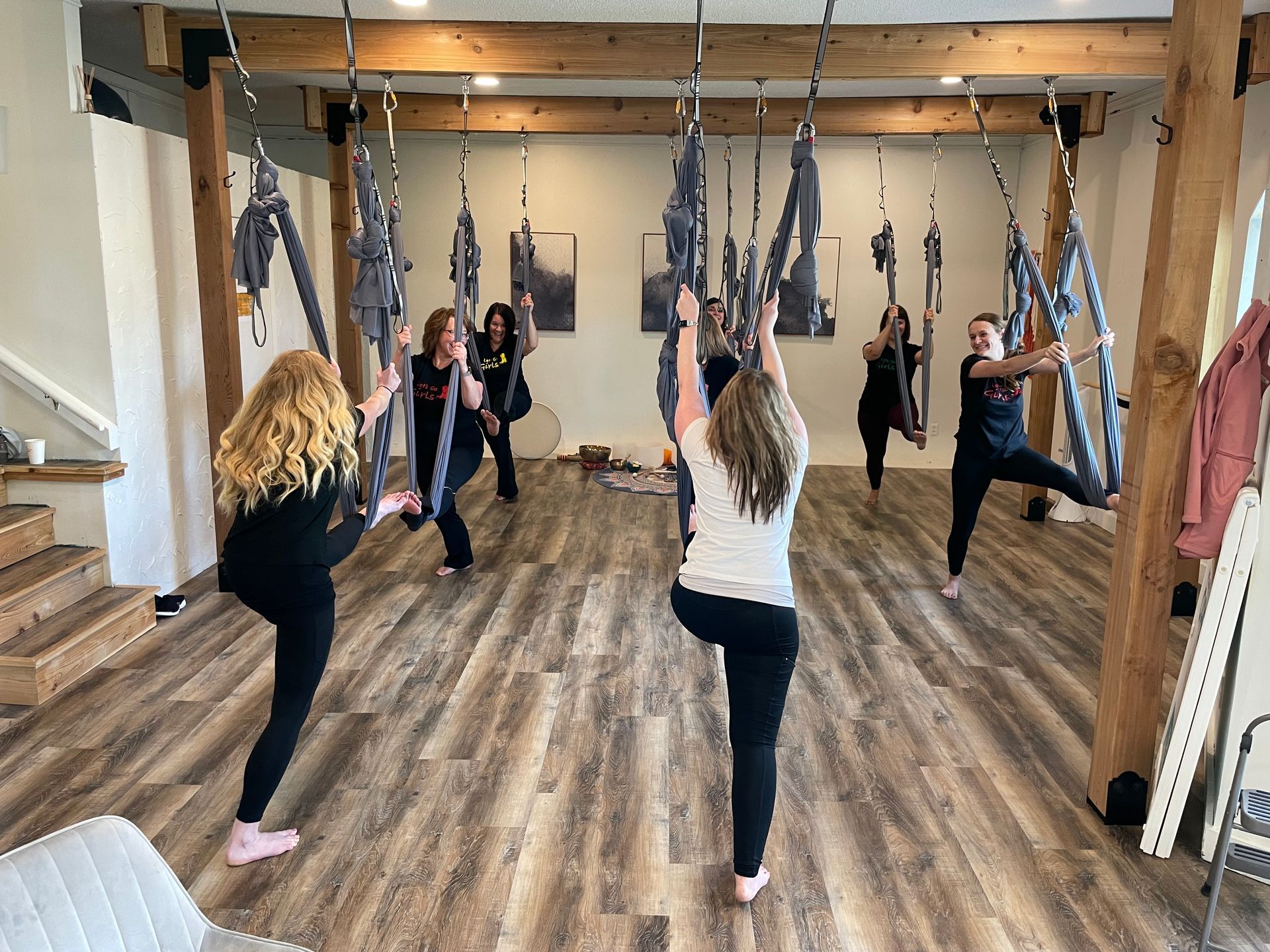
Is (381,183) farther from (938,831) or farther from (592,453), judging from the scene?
(938,831)

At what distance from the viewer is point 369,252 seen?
3438mm

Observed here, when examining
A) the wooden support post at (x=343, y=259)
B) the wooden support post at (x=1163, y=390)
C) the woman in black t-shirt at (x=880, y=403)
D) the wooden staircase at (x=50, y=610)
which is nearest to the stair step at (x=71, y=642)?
the wooden staircase at (x=50, y=610)

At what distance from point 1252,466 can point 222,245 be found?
4.40 meters

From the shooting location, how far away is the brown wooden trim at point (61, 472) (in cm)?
430

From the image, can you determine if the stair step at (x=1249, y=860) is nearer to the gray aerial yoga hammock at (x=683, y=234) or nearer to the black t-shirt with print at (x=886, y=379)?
the gray aerial yoga hammock at (x=683, y=234)

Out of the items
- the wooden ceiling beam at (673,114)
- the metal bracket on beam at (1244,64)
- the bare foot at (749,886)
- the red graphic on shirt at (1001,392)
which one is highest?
the wooden ceiling beam at (673,114)

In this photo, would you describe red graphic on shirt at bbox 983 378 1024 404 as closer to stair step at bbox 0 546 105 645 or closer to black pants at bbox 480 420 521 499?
black pants at bbox 480 420 521 499

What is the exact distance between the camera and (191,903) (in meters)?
1.72

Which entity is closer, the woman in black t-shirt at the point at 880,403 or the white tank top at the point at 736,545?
the white tank top at the point at 736,545

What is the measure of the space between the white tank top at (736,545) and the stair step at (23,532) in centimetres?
326

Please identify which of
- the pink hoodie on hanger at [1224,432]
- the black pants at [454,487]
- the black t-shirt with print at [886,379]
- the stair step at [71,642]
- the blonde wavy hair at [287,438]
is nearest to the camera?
the blonde wavy hair at [287,438]

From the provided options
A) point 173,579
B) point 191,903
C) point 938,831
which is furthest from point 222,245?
point 938,831

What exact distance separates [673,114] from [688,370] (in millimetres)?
4824

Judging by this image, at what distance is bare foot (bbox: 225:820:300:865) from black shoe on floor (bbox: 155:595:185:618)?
2.15 metres
